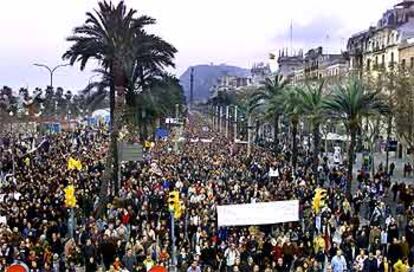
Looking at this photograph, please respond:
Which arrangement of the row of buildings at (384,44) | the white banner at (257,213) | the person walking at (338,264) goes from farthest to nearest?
the row of buildings at (384,44) → the white banner at (257,213) → the person walking at (338,264)

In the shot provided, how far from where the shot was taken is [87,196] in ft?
92.8

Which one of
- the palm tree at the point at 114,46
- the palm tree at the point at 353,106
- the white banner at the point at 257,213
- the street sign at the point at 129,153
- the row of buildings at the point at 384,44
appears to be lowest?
the white banner at the point at 257,213

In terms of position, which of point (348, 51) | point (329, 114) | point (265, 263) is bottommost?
point (265, 263)

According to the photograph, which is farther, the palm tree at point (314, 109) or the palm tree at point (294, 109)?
the palm tree at point (294, 109)

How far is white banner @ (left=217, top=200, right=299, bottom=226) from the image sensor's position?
2177cm

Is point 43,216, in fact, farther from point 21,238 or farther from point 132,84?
point 132,84

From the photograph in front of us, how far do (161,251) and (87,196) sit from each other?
9350 millimetres

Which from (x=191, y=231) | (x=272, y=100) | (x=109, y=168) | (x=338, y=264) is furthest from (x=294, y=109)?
(x=338, y=264)

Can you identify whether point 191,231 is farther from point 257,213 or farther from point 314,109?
point 314,109

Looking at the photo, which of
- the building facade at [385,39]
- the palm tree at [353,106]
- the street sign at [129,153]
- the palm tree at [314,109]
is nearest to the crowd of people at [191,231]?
the street sign at [129,153]

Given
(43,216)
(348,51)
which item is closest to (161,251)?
(43,216)

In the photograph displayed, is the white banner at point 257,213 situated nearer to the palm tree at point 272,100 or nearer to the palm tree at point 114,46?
the palm tree at point 114,46

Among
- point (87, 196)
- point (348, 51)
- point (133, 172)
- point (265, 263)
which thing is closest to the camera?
point (265, 263)

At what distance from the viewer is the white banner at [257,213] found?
21.8 metres
